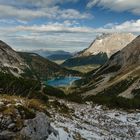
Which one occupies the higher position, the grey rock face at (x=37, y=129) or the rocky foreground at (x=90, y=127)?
the grey rock face at (x=37, y=129)

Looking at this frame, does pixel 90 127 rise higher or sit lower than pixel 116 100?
higher

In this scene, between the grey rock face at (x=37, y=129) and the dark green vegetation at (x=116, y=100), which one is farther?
the dark green vegetation at (x=116, y=100)

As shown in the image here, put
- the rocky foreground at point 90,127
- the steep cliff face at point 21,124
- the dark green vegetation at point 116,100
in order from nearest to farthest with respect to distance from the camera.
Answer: the steep cliff face at point 21,124
the rocky foreground at point 90,127
the dark green vegetation at point 116,100

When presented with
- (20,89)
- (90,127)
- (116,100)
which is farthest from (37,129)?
(116,100)

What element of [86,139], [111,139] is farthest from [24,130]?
[111,139]

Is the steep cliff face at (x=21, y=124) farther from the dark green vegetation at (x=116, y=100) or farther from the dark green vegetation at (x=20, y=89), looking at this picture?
the dark green vegetation at (x=116, y=100)

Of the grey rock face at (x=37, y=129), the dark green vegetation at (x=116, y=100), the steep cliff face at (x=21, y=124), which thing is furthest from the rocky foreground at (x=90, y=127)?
the dark green vegetation at (x=116, y=100)

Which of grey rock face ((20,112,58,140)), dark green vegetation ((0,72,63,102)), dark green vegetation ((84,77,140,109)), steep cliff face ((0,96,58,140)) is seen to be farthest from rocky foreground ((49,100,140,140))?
dark green vegetation ((84,77,140,109))

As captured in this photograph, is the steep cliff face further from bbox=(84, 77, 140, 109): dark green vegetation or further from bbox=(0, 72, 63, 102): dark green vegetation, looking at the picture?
bbox=(84, 77, 140, 109): dark green vegetation

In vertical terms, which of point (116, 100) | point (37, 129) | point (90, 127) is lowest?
point (116, 100)

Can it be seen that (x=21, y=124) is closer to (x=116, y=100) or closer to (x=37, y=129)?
(x=37, y=129)

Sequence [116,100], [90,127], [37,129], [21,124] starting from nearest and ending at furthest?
[21,124] → [37,129] → [90,127] → [116,100]

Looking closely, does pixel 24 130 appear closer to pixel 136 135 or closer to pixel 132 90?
pixel 136 135
